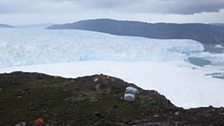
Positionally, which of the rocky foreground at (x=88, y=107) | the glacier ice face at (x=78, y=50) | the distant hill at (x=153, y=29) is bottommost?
the rocky foreground at (x=88, y=107)

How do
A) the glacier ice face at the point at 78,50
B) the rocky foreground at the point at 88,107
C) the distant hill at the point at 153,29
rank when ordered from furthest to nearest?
the distant hill at the point at 153,29
the glacier ice face at the point at 78,50
the rocky foreground at the point at 88,107

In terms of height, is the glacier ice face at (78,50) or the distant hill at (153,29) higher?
the distant hill at (153,29)

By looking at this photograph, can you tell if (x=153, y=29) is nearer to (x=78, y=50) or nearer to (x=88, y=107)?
(x=78, y=50)

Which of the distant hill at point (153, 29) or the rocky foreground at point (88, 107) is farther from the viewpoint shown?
the distant hill at point (153, 29)

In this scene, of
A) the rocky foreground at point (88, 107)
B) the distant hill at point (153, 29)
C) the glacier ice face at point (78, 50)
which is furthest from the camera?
the distant hill at point (153, 29)

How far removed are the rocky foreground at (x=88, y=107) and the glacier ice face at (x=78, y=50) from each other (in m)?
21.1

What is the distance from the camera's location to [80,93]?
37.6 ft

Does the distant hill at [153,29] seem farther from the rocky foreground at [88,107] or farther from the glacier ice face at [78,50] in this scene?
the rocky foreground at [88,107]

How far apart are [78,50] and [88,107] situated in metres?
28.4

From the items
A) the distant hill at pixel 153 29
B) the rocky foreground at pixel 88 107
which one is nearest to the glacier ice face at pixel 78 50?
the rocky foreground at pixel 88 107

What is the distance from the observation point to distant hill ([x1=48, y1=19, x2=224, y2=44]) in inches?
2889

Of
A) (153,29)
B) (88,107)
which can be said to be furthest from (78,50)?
(153,29)

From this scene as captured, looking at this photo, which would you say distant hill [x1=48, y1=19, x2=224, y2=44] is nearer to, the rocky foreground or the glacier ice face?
the glacier ice face

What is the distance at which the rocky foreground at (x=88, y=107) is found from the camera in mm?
8881
